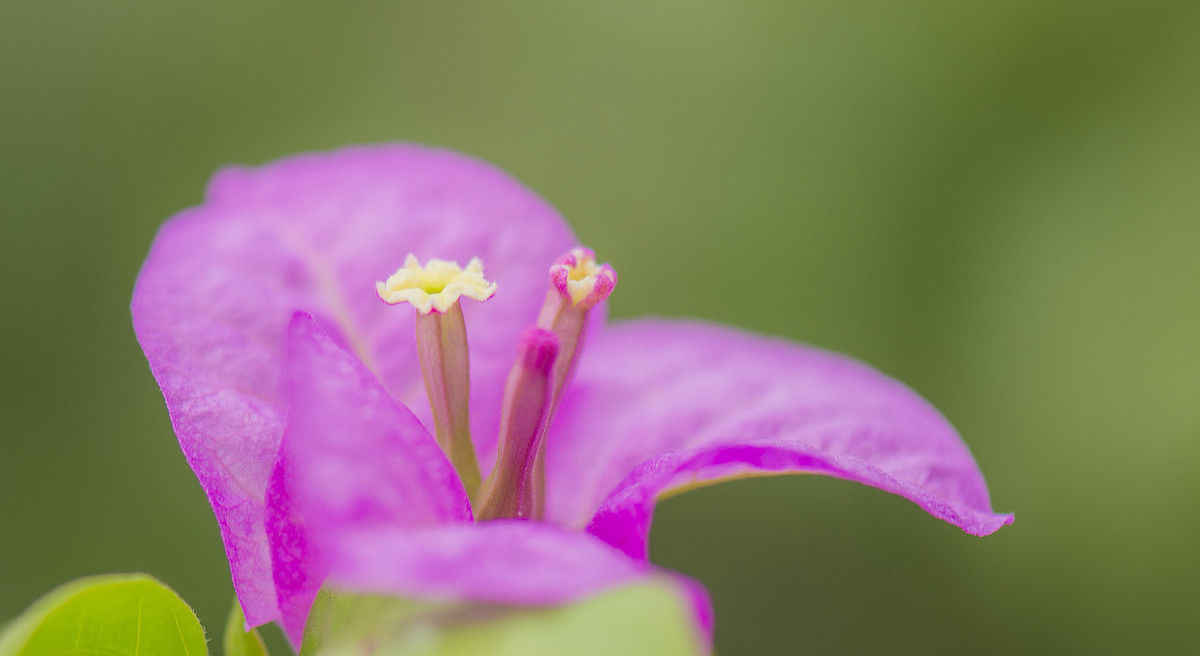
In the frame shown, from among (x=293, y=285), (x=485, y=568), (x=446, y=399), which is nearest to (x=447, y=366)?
(x=446, y=399)

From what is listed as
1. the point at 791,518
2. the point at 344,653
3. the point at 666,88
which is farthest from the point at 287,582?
the point at 666,88

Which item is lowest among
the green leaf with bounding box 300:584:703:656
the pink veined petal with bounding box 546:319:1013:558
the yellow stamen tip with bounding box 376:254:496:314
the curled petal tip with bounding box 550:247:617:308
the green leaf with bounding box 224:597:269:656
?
the green leaf with bounding box 224:597:269:656

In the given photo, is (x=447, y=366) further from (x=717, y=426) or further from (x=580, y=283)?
(x=717, y=426)

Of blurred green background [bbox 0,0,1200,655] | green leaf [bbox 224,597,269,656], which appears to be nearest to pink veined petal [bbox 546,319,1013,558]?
green leaf [bbox 224,597,269,656]

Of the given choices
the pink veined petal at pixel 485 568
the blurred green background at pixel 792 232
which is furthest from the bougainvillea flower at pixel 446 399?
the blurred green background at pixel 792 232

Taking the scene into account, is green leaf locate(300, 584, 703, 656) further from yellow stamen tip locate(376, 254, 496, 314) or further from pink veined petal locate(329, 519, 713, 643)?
yellow stamen tip locate(376, 254, 496, 314)

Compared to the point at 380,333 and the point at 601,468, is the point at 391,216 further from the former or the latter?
the point at 601,468
